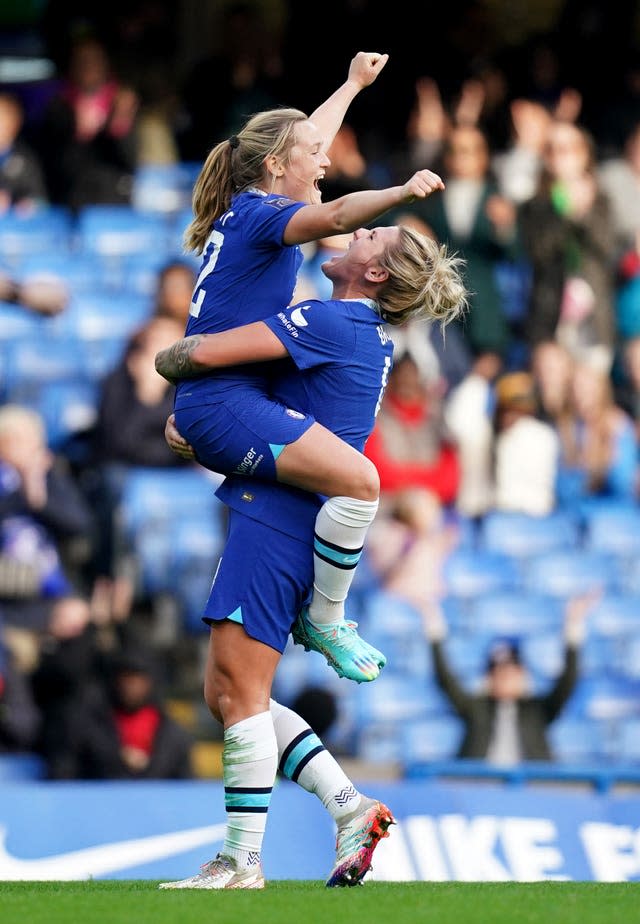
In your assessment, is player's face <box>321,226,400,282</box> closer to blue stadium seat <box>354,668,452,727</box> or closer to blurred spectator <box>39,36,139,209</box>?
blue stadium seat <box>354,668,452,727</box>

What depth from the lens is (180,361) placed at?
5508mm

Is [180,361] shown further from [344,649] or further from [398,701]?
[398,701]

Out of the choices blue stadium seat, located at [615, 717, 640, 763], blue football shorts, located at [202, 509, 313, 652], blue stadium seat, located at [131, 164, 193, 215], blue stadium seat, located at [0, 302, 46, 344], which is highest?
blue football shorts, located at [202, 509, 313, 652]

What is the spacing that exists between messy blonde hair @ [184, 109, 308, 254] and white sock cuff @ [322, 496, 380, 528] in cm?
104

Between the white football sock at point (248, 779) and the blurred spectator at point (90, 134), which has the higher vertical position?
the blurred spectator at point (90, 134)

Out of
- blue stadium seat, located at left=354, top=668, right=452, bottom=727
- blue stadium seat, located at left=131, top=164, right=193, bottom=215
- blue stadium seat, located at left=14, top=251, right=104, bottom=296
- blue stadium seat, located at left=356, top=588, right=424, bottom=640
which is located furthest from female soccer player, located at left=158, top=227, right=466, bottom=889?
blue stadium seat, located at left=131, top=164, right=193, bottom=215

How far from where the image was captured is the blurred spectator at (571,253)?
13.0 m

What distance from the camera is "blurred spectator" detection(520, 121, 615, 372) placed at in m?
13.0

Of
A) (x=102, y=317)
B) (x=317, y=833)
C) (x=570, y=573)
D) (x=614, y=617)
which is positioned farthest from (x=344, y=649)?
(x=102, y=317)

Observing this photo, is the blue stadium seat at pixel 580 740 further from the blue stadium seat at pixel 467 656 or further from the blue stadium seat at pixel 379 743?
the blue stadium seat at pixel 379 743

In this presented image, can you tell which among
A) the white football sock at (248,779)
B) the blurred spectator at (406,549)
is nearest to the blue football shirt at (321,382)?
the white football sock at (248,779)

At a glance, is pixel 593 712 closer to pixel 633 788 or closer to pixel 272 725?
pixel 633 788

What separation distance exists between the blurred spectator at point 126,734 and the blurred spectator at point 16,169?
496 cm

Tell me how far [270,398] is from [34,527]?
4.78 metres
